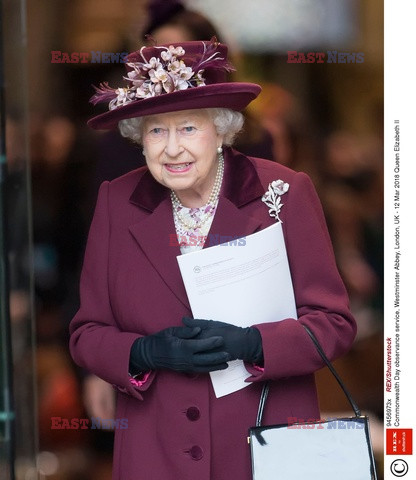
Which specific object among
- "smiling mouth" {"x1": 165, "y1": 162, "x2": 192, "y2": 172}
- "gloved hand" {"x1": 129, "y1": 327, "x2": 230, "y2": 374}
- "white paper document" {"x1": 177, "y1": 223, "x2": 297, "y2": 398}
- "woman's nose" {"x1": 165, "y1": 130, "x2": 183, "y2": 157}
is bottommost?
"gloved hand" {"x1": 129, "y1": 327, "x2": 230, "y2": 374}

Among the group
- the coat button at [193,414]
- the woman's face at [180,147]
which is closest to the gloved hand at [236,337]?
the coat button at [193,414]

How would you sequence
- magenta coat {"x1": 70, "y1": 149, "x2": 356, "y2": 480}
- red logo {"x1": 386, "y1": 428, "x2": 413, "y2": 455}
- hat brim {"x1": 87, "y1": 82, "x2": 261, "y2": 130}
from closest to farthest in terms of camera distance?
hat brim {"x1": 87, "y1": 82, "x2": 261, "y2": 130}
magenta coat {"x1": 70, "y1": 149, "x2": 356, "y2": 480}
red logo {"x1": 386, "y1": 428, "x2": 413, "y2": 455}

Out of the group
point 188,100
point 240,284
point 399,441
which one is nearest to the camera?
point 188,100

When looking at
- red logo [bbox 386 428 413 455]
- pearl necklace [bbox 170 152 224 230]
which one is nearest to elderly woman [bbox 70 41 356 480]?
pearl necklace [bbox 170 152 224 230]

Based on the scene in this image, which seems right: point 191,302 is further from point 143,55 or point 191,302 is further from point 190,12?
point 190,12

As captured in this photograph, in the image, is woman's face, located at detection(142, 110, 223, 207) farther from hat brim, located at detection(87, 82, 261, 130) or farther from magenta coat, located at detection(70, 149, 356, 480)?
magenta coat, located at detection(70, 149, 356, 480)

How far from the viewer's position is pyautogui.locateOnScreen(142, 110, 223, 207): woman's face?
116 inches

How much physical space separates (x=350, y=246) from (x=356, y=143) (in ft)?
1.27

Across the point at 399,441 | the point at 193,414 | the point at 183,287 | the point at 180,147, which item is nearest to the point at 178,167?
the point at 180,147

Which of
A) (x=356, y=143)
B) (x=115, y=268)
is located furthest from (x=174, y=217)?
(x=356, y=143)

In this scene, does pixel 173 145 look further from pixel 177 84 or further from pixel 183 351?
pixel 183 351

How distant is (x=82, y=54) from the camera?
11.5 ft

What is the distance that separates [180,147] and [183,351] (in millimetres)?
645

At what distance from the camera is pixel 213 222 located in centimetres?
307
